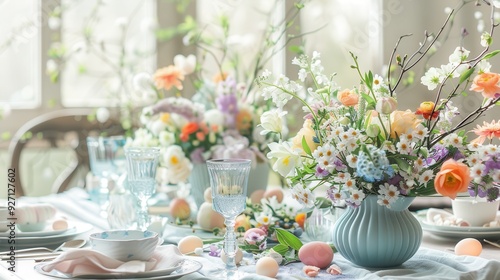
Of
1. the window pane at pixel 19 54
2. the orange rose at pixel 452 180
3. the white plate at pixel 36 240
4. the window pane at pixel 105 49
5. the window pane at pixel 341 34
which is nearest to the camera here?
the orange rose at pixel 452 180

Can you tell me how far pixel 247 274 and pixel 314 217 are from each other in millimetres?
349

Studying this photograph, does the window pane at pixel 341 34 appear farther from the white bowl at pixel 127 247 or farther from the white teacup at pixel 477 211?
the white bowl at pixel 127 247

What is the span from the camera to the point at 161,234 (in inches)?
65.1

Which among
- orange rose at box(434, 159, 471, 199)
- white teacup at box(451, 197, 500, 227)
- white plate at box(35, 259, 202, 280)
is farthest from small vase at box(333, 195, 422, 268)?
white teacup at box(451, 197, 500, 227)

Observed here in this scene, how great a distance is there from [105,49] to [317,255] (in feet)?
7.83

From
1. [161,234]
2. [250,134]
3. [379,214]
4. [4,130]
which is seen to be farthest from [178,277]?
[4,130]

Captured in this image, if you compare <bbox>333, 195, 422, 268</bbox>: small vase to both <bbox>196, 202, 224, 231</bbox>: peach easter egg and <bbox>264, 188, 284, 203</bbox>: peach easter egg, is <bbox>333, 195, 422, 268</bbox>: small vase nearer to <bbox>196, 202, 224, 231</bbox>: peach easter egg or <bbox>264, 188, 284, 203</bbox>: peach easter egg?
<bbox>196, 202, 224, 231</bbox>: peach easter egg

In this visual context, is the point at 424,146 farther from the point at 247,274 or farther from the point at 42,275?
the point at 42,275

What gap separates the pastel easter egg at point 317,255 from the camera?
1320mm

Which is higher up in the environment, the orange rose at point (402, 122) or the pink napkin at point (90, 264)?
the orange rose at point (402, 122)

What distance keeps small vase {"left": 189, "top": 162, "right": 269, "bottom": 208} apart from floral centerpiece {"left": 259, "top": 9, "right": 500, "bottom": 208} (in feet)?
2.08

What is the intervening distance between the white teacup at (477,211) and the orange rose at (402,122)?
0.46m

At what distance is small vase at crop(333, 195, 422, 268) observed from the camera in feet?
4.24

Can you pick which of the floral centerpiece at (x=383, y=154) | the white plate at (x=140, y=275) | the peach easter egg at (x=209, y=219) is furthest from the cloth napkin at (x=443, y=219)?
the white plate at (x=140, y=275)
